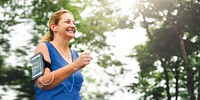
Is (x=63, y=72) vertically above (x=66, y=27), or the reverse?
(x=66, y=27)

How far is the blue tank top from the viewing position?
2033 millimetres

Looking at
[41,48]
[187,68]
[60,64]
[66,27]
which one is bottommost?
[187,68]

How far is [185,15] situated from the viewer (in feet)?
56.3

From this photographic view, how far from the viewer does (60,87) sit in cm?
206

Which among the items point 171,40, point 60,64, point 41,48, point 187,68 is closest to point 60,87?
point 60,64

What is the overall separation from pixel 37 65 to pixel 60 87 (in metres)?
0.20

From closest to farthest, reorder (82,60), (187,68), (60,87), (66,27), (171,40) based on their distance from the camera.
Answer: (82,60), (60,87), (66,27), (187,68), (171,40)

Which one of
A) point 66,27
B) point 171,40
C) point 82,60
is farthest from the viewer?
point 171,40

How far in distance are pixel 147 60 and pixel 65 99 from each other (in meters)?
17.1

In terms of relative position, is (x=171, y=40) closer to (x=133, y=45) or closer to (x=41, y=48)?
(x=133, y=45)

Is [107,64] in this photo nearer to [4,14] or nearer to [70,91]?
[4,14]

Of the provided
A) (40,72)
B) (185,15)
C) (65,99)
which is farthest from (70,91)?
(185,15)

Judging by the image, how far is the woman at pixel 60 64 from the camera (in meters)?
1.93

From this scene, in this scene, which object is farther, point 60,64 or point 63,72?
point 60,64
